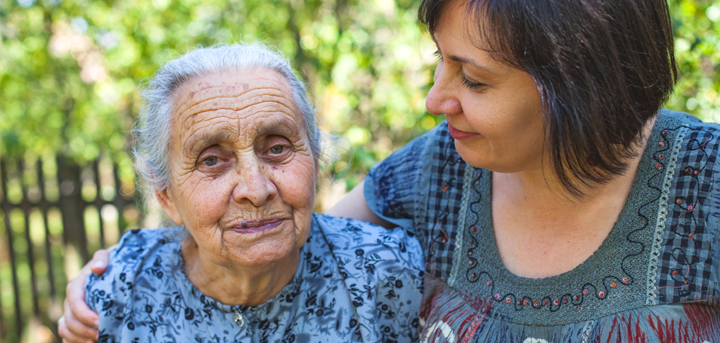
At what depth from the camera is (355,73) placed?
4449 millimetres

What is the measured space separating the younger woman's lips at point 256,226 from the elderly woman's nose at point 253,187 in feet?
0.25

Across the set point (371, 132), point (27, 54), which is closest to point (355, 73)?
point (371, 132)

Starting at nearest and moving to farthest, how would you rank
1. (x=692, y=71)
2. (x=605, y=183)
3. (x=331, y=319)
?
(x=605, y=183), (x=331, y=319), (x=692, y=71)

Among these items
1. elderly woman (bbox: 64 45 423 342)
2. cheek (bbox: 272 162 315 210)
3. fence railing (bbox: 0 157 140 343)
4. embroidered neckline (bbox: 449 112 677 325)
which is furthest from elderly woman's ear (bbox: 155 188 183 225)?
fence railing (bbox: 0 157 140 343)

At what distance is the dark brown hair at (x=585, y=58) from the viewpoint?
4.65 ft

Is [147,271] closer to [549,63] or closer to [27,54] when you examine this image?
[549,63]

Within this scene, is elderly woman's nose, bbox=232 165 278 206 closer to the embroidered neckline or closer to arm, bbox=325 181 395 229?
arm, bbox=325 181 395 229

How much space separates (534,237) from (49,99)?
20.3 feet

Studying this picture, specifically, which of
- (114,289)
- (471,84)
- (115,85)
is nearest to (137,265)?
(114,289)

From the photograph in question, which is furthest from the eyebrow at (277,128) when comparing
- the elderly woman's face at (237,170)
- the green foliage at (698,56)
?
the green foliage at (698,56)

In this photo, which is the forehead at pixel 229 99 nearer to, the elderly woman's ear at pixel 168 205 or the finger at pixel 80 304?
the elderly woman's ear at pixel 168 205

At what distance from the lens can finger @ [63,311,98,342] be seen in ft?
6.41

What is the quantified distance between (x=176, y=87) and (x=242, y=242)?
0.63m

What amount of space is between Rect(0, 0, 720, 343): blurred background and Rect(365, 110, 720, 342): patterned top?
1.39 metres
